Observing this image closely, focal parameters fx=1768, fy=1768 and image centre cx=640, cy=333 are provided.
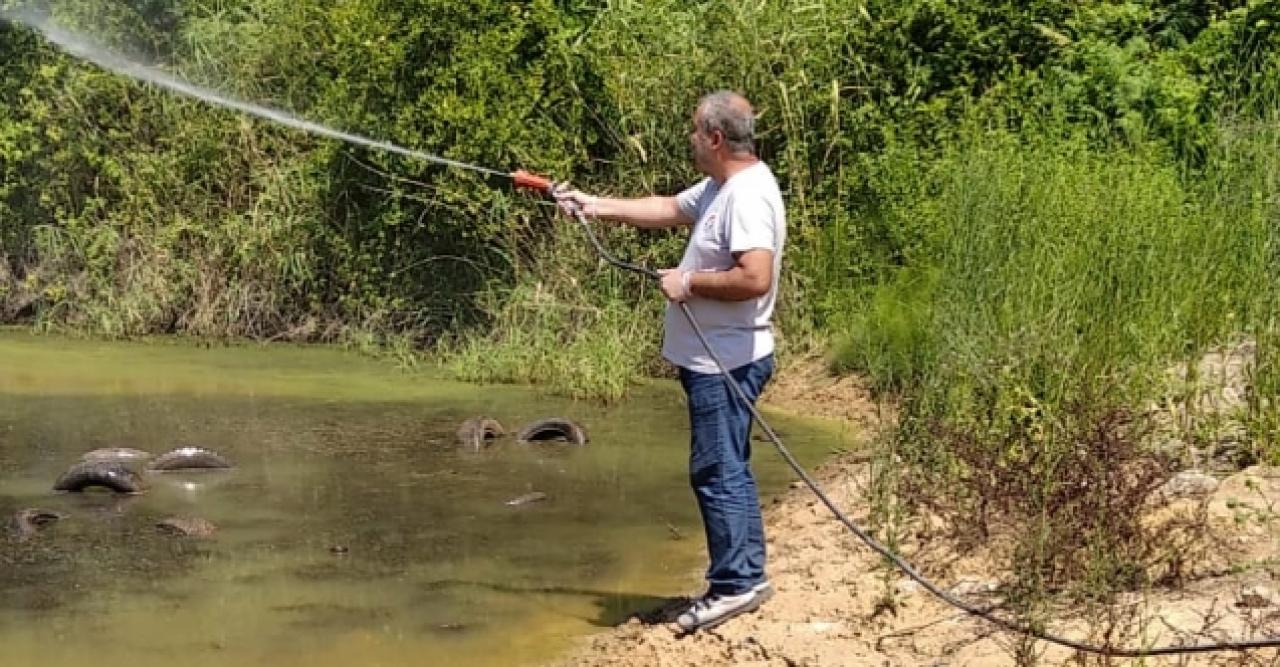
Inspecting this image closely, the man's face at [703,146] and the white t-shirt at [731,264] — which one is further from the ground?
the man's face at [703,146]

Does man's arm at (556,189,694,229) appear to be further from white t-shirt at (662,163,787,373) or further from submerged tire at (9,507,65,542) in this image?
submerged tire at (9,507,65,542)

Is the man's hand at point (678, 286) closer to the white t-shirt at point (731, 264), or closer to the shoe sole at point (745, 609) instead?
the white t-shirt at point (731, 264)

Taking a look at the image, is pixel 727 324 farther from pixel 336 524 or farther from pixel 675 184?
pixel 675 184

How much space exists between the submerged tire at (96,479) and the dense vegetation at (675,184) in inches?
155

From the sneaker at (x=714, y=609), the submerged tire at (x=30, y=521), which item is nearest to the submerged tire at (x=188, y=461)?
the submerged tire at (x=30, y=521)

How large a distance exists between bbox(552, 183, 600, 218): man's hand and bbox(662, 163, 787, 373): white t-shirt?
2.48 ft

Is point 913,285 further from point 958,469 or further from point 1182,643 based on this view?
point 1182,643

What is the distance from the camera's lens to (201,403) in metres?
12.2

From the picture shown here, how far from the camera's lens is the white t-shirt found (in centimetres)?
620

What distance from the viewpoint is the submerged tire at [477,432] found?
1066 centimetres

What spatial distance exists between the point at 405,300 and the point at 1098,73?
19.6 ft

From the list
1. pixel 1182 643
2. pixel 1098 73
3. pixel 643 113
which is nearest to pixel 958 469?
pixel 1182 643

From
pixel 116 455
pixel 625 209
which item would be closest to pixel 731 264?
pixel 625 209

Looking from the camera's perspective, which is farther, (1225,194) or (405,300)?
(405,300)
